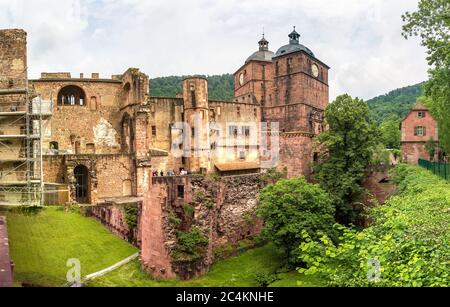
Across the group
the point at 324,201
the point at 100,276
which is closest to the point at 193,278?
the point at 100,276

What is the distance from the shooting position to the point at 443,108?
27.3m

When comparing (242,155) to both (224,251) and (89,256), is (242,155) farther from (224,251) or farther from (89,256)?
(89,256)

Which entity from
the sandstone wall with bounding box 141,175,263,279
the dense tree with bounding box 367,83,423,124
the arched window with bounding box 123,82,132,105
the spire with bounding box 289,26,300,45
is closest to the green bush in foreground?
the sandstone wall with bounding box 141,175,263,279

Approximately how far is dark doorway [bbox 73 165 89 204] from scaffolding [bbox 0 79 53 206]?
5.89m

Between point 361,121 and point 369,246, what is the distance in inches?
1059

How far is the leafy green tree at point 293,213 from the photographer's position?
27.9 meters

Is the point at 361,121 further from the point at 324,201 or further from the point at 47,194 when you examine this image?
the point at 47,194

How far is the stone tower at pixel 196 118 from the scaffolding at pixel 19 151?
1494cm

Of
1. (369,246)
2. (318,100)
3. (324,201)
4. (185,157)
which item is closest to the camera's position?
(369,246)

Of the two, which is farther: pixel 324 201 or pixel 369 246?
pixel 324 201

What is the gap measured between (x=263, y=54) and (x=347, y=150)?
29.1 meters

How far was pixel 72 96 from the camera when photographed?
124ft

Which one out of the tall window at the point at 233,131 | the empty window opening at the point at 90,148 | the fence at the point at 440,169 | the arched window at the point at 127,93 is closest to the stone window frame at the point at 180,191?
the arched window at the point at 127,93

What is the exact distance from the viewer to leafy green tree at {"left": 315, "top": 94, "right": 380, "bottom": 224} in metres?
35.1
